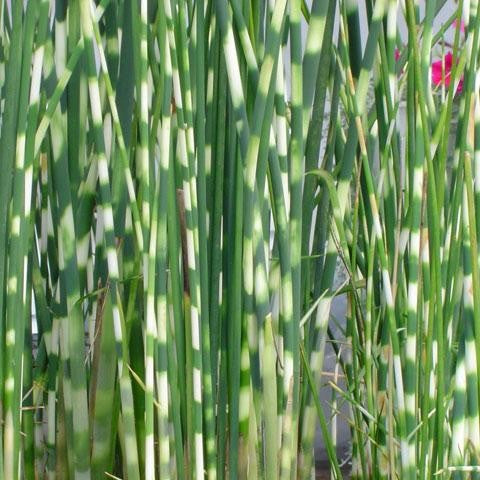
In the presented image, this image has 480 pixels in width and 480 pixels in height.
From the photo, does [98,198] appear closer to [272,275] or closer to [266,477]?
[272,275]

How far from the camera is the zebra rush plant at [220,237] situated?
1.95ft

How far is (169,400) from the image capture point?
2.17 ft

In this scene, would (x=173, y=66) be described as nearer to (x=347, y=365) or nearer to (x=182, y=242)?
(x=182, y=242)

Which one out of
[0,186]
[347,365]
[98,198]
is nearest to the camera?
[0,186]

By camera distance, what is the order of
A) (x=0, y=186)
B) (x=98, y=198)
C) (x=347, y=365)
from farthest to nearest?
1. (x=347, y=365)
2. (x=98, y=198)
3. (x=0, y=186)

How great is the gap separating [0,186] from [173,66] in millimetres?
145

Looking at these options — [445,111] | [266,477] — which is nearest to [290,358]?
[266,477]

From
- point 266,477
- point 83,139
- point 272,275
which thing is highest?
point 83,139

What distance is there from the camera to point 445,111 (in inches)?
24.9

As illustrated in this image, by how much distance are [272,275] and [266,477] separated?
0.51 feet

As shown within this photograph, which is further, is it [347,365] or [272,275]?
[347,365]

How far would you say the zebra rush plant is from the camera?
594mm

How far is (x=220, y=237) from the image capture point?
0.66m

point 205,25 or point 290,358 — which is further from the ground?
point 205,25
